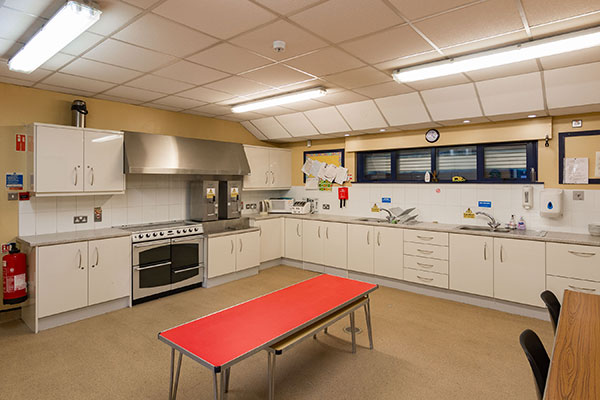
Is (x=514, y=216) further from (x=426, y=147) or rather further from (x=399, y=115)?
(x=399, y=115)

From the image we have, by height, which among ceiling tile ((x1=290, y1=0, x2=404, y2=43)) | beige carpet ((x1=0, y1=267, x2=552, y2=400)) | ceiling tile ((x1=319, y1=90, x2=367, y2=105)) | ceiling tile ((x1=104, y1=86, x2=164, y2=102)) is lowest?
beige carpet ((x1=0, y1=267, x2=552, y2=400))

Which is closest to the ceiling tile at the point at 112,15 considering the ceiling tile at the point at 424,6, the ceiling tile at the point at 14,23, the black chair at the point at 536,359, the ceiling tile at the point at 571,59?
the ceiling tile at the point at 14,23

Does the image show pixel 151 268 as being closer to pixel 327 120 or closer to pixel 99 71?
pixel 99 71

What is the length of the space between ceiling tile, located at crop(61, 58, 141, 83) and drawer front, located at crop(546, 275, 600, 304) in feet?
16.7

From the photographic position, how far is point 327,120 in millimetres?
5410

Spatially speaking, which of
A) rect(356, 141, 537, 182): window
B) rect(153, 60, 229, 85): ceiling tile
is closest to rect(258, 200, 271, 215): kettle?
rect(356, 141, 537, 182): window

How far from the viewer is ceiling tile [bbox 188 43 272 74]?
9.56 feet

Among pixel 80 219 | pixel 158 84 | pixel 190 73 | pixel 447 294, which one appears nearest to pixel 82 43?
pixel 190 73

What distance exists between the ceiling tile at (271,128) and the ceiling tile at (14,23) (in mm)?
3655

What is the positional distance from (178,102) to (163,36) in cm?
218

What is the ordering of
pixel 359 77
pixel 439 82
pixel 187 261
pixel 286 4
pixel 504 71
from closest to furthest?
pixel 286 4, pixel 504 71, pixel 359 77, pixel 439 82, pixel 187 261

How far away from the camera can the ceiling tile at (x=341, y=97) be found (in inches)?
170

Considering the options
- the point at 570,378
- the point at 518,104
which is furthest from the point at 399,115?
the point at 570,378

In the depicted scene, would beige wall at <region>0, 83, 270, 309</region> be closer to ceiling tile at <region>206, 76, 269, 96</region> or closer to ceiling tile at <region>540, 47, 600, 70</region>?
ceiling tile at <region>206, 76, 269, 96</region>
